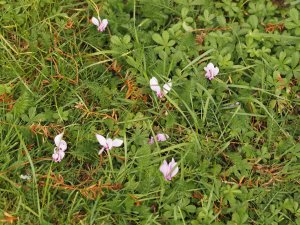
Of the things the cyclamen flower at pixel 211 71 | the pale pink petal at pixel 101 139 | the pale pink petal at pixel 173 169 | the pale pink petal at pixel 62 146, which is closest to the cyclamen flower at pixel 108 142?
the pale pink petal at pixel 101 139

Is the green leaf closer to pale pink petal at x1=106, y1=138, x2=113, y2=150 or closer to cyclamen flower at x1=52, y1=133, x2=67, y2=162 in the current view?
pale pink petal at x1=106, y1=138, x2=113, y2=150

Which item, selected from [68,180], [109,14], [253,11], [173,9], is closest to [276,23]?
[253,11]

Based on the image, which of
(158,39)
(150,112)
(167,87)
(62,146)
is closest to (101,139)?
(62,146)

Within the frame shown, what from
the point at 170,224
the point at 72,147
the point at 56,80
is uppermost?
the point at 56,80

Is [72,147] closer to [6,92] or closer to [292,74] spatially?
[6,92]

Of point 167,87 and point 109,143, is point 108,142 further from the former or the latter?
point 167,87

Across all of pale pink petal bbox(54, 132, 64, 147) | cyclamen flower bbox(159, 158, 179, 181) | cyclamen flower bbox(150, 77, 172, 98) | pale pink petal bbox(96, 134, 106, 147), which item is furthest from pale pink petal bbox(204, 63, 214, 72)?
pale pink petal bbox(54, 132, 64, 147)
